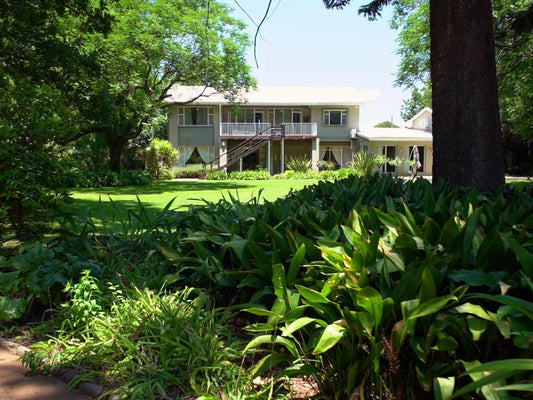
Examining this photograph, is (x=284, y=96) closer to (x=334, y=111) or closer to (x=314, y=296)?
(x=334, y=111)

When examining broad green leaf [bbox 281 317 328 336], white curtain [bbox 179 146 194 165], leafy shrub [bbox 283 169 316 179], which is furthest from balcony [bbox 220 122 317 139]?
broad green leaf [bbox 281 317 328 336]

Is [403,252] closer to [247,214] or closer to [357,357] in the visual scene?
[357,357]

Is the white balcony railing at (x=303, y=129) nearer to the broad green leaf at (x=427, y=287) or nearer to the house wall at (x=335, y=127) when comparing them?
the house wall at (x=335, y=127)

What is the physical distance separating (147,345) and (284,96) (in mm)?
39513

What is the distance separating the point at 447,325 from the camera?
2324 mm

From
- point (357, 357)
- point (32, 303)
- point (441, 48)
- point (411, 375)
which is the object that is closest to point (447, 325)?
point (411, 375)

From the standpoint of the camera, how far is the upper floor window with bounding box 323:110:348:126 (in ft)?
133

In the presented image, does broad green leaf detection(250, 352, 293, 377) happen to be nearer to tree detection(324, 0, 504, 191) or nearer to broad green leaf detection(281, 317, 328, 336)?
broad green leaf detection(281, 317, 328, 336)

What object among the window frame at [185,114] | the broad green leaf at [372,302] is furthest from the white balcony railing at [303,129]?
the broad green leaf at [372,302]

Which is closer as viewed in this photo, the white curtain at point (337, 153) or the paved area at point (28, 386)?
the paved area at point (28, 386)

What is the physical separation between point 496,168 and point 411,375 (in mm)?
4412

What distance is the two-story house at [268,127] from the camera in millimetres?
39031

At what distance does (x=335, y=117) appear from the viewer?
40.8 metres

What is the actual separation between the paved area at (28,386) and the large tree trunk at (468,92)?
198 inches
